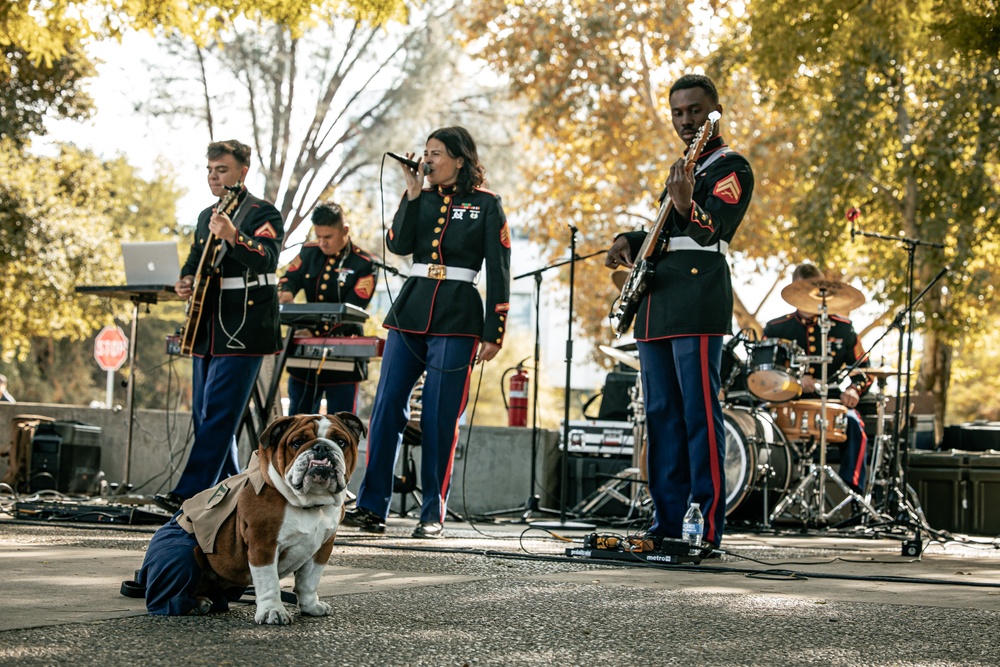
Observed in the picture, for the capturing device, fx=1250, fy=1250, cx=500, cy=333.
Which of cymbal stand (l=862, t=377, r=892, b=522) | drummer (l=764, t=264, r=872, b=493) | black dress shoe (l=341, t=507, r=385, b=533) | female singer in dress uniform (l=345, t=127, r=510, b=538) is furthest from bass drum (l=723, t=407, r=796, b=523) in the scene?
black dress shoe (l=341, t=507, r=385, b=533)

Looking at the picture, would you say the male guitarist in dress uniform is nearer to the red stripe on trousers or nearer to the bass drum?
the bass drum

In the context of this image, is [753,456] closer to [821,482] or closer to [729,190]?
[821,482]

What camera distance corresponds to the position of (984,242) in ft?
51.8

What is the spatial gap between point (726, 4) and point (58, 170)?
13.7m

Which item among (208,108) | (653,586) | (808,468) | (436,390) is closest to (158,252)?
(436,390)

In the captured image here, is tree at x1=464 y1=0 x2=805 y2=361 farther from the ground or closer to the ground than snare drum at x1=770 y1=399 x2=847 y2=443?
farther from the ground

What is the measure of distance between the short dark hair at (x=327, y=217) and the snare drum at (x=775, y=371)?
355 centimetres

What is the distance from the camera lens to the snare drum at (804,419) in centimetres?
1017

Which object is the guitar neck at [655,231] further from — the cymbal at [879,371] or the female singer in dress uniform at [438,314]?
the cymbal at [879,371]

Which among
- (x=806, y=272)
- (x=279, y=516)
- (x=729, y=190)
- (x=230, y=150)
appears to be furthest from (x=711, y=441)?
(x=806, y=272)

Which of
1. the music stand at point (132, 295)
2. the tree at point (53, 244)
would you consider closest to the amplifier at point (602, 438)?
the music stand at point (132, 295)

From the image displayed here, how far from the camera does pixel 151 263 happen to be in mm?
8078

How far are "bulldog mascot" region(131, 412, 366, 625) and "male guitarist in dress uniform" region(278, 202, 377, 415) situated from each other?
15.5 ft

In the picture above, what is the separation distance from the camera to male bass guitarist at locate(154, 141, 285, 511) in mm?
6777
